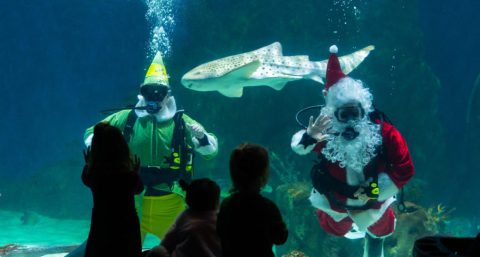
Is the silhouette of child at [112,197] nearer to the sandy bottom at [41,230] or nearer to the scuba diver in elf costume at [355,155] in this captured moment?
the scuba diver in elf costume at [355,155]

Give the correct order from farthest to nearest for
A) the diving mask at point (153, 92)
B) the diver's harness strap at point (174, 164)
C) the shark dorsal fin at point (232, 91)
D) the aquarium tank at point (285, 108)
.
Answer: the shark dorsal fin at point (232, 91) → the aquarium tank at point (285, 108) → the diving mask at point (153, 92) → the diver's harness strap at point (174, 164)

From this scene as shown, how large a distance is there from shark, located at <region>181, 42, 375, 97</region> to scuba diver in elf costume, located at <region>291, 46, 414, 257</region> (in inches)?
149

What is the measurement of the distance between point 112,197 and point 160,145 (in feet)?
9.36

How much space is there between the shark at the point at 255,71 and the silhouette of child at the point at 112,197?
5854 millimetres

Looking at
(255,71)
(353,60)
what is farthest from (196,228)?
(353,60)

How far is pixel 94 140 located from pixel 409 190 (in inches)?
391

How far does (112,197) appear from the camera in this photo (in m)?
2.19

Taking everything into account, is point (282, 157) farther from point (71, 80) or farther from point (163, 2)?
point (71, 80)

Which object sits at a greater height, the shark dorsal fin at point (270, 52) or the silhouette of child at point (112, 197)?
the shark dorsal fin at point (270, 52)

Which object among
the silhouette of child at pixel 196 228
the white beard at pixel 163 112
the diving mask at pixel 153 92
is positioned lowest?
the silhouette of child at pixel 196 228

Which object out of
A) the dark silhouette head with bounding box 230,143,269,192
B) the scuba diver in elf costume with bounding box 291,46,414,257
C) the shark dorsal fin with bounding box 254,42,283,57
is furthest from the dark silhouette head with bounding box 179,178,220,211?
the shark dorsal fin with bounding box 254,42,283,57

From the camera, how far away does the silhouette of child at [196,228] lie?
2.06 meters

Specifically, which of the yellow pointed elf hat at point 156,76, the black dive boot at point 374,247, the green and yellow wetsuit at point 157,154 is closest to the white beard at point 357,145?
the black dive boot at point 374,247

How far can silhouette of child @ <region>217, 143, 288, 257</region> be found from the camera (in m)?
1.98
